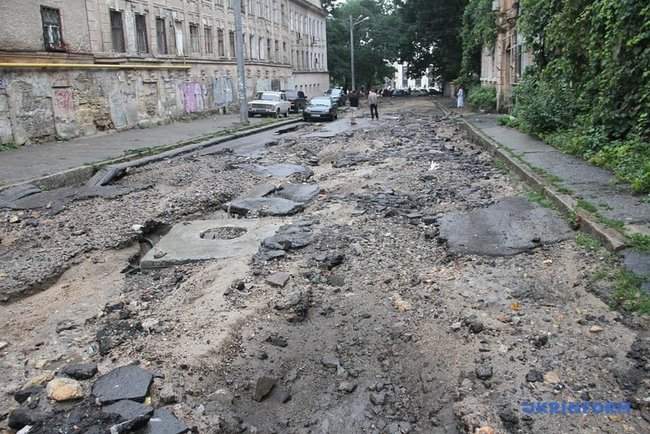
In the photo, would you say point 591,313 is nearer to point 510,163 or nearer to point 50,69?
point 510,163

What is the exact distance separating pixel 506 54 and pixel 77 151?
2044cm

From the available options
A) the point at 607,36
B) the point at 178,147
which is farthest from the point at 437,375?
the point at 178,147

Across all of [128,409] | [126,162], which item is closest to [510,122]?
[126,162]

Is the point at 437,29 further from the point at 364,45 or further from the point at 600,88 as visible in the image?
the point at 600,88

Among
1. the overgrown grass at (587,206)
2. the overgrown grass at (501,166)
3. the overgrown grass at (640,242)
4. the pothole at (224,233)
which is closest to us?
the overgrown grass at (640,242)

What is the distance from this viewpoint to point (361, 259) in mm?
6137

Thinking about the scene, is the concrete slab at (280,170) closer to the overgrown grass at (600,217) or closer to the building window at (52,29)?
the overgrown grass at (600,217)

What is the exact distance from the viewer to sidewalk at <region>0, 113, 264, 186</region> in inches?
487

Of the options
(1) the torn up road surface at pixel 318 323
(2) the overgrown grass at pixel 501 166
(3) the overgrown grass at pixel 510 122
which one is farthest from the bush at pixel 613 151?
(3) the overgrown grass at pixel 510 122

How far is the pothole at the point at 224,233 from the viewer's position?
7.08m

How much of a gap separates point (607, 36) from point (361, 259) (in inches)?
310

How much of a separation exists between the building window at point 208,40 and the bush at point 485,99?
56.3ft

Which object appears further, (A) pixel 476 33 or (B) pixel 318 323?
(A) pixel 476 33

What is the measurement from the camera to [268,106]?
3331 cm
